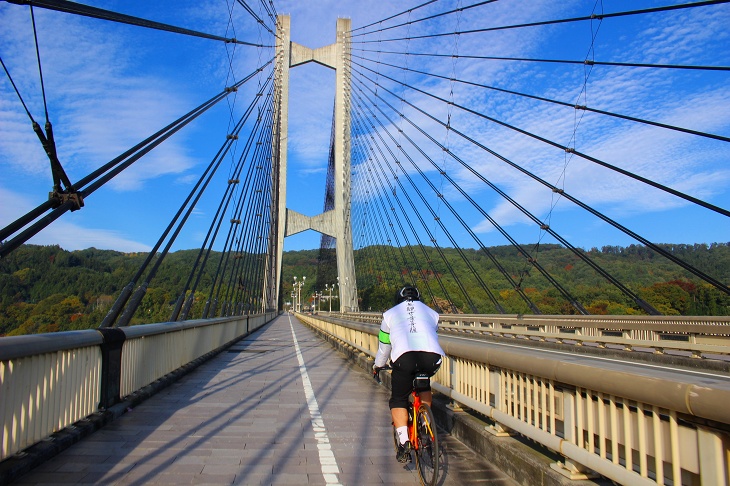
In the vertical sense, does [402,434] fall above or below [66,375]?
below

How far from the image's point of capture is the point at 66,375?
5.24 metres

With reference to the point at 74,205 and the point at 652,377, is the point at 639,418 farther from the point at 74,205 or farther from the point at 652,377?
the point at 74,205

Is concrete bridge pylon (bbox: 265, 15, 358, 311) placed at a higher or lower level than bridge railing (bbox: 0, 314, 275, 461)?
higher

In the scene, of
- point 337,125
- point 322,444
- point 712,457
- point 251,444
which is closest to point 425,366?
point 322,444

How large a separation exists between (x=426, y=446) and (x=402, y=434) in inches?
13.3

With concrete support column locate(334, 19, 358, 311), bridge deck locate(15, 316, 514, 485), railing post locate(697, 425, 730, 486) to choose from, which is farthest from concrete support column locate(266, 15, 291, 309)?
railing post locate(697, 425, 730, 486)

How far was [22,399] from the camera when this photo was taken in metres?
4.38

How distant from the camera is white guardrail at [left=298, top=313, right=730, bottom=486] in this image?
8.41 feet

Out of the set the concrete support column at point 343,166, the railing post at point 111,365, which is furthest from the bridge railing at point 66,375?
the concrete support column at point 343,166

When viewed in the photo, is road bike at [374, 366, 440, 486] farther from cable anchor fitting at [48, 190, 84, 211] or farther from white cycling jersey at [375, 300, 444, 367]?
cable anchor fitting at [48, 190, 84, 211]

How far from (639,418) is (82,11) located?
6.60 meters

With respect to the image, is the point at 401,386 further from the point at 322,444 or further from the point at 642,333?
the point at 642,333

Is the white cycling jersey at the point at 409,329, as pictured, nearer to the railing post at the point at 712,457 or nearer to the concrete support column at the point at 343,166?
the railing post at the point at 712,457

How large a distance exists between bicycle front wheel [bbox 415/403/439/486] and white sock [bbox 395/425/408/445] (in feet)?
0.40
